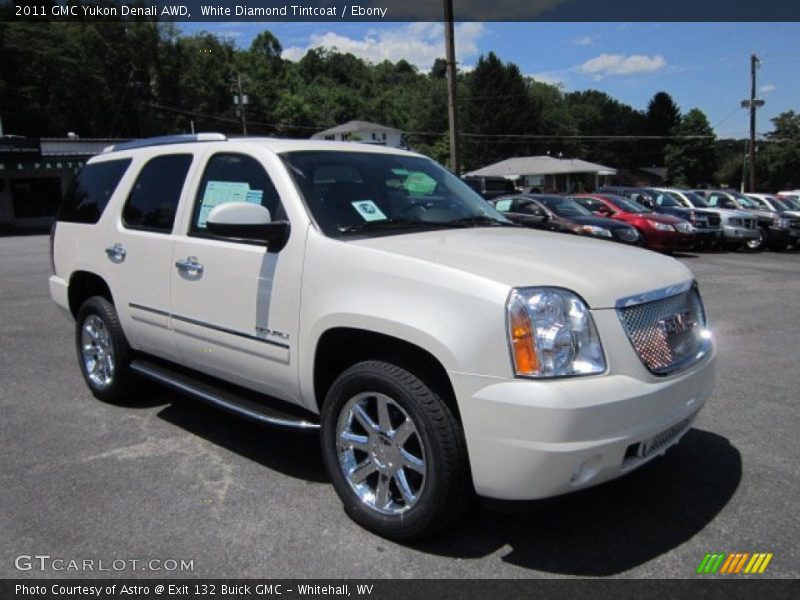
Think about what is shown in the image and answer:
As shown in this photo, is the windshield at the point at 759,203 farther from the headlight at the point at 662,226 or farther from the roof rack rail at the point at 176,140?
the roof rack rail at the point at 176,140

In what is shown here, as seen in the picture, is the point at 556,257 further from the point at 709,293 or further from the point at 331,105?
the point at 331,105

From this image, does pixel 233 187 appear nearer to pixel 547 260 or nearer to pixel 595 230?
pixel 547 260

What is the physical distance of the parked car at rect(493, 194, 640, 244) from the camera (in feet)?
49.2

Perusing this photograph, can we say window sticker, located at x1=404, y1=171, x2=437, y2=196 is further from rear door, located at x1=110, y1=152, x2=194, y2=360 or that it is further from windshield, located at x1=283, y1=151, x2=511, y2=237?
rear door, located at x1=110, y1=152, x2=194, y2=360

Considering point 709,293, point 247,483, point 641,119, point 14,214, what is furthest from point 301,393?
point 641,119

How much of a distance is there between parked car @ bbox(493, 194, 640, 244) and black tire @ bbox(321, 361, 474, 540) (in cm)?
1151

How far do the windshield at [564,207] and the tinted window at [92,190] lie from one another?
1227 cm

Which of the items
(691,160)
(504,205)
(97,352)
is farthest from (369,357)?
(691,160)

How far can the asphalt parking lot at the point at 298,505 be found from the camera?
295cm

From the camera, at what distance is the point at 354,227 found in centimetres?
354

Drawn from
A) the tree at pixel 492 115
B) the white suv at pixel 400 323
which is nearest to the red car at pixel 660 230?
the white suv at pixel 400 323

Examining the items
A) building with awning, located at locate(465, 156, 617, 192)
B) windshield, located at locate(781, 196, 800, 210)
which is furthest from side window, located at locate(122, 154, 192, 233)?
building with awning, located at locate(465, 156, 617, 192)

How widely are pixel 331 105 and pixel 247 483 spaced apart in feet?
357

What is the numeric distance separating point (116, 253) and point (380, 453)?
2.68 m
